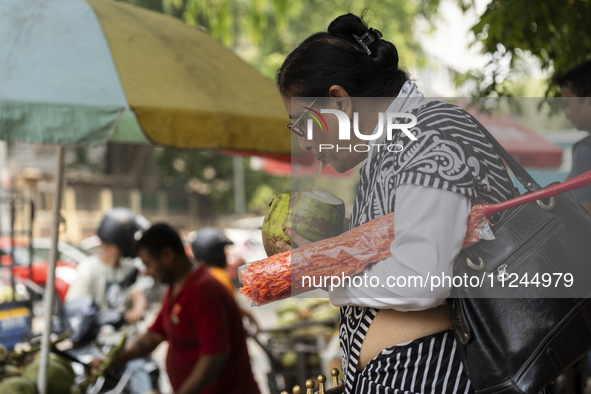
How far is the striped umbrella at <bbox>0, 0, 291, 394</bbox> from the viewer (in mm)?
2479

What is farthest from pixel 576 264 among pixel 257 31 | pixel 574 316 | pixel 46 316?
pixel 257 31

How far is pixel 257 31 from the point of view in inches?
217

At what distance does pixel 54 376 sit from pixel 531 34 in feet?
9.27

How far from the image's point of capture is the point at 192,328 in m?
3.49

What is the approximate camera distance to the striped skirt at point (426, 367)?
4.70 ft

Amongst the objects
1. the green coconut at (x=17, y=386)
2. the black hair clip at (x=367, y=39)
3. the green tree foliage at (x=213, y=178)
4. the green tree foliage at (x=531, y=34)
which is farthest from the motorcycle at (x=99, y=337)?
the green tree foliage at (x=213, y=178)

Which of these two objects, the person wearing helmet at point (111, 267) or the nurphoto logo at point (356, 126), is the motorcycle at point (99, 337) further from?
the nurphoto logo at point (356, 126)

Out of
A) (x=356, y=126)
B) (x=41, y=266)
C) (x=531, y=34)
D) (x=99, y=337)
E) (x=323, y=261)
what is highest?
(x=531, y=34)

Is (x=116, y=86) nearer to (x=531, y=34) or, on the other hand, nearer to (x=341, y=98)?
(x=341, y=98)

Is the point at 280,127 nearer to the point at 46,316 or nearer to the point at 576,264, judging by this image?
the point at 46,316

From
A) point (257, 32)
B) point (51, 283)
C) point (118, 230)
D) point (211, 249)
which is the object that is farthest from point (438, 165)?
point (118, 230)

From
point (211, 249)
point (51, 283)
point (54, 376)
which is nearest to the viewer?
point (54, 376)

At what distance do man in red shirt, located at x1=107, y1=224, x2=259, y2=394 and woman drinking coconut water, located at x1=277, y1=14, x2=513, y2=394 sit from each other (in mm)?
1859

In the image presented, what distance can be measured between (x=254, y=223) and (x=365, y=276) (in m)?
18.0
